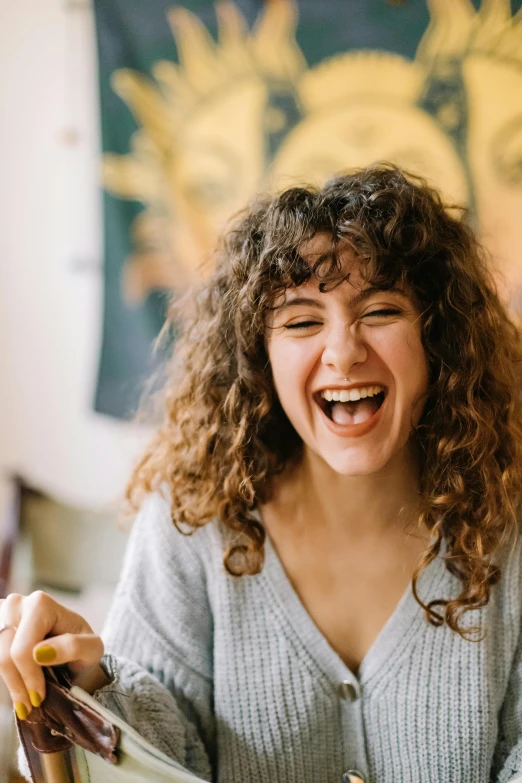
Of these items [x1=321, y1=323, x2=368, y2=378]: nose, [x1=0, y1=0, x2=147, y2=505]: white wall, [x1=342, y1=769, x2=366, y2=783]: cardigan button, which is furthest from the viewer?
[x1=0, y1=0, x2=147, y2=505]: white wall

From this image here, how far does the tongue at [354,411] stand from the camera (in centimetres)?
91

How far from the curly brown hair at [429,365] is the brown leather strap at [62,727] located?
30cm

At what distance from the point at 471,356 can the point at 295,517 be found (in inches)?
13.1

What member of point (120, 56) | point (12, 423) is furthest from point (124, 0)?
point (12, 423)

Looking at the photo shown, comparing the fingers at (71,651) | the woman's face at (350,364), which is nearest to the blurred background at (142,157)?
the woman's face at (350,364)

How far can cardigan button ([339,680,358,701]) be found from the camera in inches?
37.7

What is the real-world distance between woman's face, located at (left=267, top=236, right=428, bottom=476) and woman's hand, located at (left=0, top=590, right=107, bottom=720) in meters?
0.36

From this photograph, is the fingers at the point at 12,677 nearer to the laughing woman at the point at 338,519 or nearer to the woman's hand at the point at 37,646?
the woman's hand at the point at 37,646

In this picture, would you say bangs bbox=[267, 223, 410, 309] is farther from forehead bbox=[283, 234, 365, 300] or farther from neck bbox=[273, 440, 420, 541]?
neck bbox=[273, 440, 420, 541]

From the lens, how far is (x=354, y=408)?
93 cm

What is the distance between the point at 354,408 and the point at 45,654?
1.50 feet

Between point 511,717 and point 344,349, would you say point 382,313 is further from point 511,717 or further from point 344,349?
point 511,717

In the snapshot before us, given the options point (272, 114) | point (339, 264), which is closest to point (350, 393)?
point (339, 264)

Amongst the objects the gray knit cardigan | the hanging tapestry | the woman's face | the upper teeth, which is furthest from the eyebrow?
the hanging tapestry
